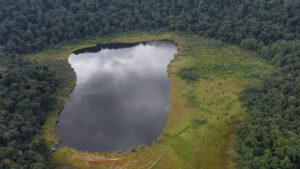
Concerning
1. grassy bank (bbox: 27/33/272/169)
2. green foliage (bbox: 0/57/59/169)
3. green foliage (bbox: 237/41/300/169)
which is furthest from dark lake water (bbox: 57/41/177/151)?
green foliage (bbox: 237/41/300/169)

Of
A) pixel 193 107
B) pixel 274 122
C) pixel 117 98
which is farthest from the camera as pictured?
pixel 117 98

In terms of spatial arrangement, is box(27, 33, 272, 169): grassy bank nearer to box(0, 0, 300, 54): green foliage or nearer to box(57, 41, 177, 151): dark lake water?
box(57, 41, 177, 151): dark lake water

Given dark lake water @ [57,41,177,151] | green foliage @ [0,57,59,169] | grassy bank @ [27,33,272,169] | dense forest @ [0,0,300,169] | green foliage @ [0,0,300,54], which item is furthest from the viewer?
green foliage @ [0,0,300,54]

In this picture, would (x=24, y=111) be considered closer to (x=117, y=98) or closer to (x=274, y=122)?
(x=117, y=98)

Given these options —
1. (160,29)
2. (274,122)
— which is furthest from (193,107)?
(160,29)

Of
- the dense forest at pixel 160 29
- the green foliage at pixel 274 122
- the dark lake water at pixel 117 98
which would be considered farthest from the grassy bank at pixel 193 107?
the green foliage at pixel 274 122
